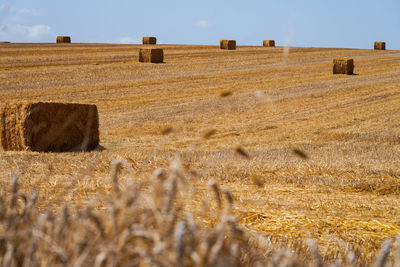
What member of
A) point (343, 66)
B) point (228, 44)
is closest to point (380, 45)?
point (228, 44)

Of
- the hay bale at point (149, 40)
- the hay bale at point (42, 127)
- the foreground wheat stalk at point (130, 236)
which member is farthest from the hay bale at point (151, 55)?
the foreground wheat stalk at point (130, 236)

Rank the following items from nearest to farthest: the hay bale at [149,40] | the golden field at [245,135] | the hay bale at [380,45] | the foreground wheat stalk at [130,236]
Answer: the foreground wheat stalk at [130,236] < the golden field at [245,135] < the hay bale at [149,40] < the hay bale at [380,45]

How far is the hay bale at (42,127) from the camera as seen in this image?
8.60m

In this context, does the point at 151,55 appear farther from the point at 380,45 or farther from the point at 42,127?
the point at 380,45

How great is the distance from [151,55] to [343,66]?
8047 mm

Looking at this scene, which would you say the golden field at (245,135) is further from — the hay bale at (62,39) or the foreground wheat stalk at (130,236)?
the hay bale at (62,39)

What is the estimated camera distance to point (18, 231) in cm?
163

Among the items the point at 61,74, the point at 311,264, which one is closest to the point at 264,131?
the point at 311,264

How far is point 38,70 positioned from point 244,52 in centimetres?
1357

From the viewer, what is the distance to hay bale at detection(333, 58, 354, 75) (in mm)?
22016

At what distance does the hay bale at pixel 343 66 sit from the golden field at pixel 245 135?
54 centimetres

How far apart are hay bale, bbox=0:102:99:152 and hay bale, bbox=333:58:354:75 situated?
1500cm

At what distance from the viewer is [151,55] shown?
2373 cm

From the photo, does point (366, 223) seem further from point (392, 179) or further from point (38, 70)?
point (38, 70)
